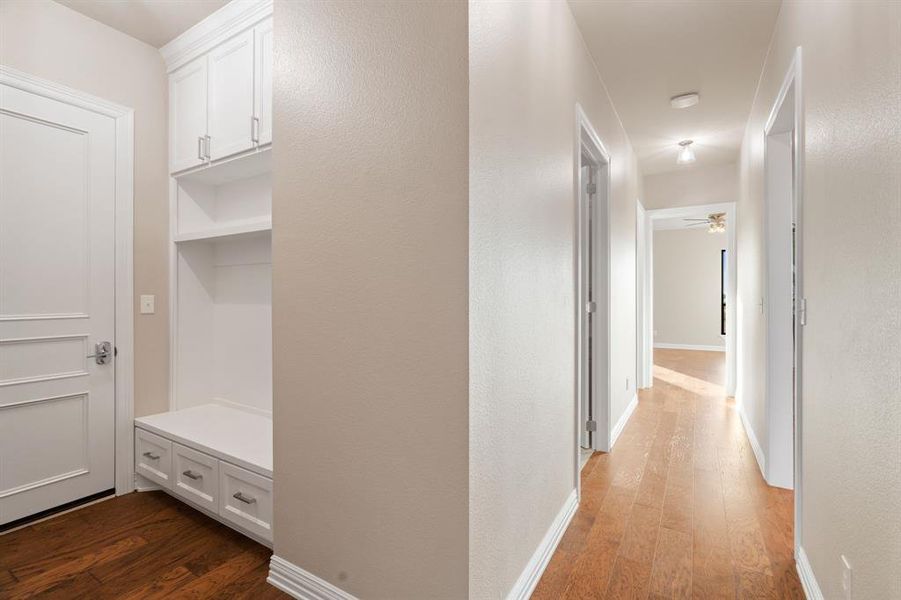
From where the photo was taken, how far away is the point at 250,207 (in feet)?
9.17

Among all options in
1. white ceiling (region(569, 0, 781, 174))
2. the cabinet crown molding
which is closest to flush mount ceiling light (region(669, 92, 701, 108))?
white ceiling (region(569, 0, 781, 174))

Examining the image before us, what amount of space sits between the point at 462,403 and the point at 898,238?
3.73 feet

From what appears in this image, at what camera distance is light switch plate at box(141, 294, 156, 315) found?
2.72 m

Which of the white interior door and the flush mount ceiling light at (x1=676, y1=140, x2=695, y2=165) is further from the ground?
the flush mount ceiling light at (x1=676, y1=140, x2=695, y2=165)

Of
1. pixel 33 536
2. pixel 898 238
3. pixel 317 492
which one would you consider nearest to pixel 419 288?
pixel 317 492

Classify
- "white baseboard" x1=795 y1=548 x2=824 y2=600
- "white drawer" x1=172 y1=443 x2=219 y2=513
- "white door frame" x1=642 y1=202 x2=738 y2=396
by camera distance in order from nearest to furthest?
1. "white baseboard" x1=795 y1=548 x2=824 y2=600
2. "white drawer" x1=172 y1=443 x2=219 y2=513
3. "white door frame" x1=642 y1=202 x2=738 y2=396

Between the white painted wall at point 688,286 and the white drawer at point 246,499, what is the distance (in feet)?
29.9

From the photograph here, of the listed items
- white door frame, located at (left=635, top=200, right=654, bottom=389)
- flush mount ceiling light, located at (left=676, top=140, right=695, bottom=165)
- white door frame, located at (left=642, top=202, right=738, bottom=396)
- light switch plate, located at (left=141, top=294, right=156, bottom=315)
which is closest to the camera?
light switch plate, located at (left=141, top=294, right=156, bottom=315)

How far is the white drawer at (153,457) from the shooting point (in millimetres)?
2445

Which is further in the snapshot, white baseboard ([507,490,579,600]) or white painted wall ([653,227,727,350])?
white painted wall ([653,227,727,350])

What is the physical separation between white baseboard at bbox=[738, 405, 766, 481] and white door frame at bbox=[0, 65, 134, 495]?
12.6ft

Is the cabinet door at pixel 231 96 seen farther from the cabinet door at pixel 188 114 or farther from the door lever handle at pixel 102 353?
the door lever handle at pixel 102 353

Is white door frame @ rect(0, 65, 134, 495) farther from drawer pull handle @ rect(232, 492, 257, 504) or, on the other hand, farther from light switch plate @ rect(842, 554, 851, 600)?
light switch plate @ rect(842, 554, 851, 600)

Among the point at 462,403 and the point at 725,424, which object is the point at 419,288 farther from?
the point at 725,424
